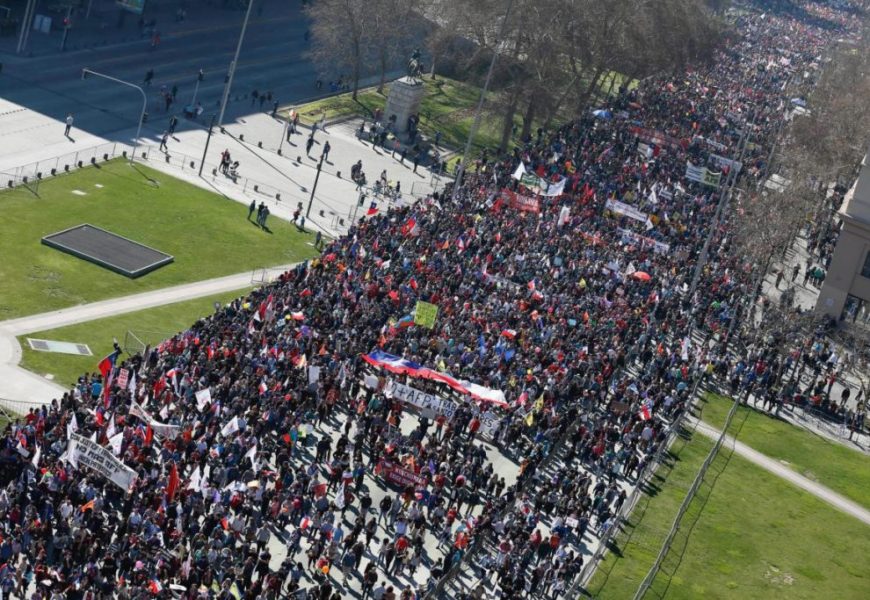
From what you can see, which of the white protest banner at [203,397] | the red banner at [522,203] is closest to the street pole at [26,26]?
the red banner at [522,203]

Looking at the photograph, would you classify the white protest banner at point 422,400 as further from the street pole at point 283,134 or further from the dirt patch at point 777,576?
A: the street pole at point 283,134

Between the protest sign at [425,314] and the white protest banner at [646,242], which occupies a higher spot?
the white protest banner at [646,242]

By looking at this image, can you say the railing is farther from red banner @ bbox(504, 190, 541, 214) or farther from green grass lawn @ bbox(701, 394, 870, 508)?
green grass lawn @ bbox(701, 394, 870, 508)

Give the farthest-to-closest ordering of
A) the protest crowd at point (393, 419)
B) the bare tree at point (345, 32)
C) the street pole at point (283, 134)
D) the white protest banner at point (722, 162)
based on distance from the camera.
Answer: the bare tree at point (345, 32)
the white protest banner at point (722, 162)
the street pole at point (283, 134)
the protest crowd at point (393, 419)

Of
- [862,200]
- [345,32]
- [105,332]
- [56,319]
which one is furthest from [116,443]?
[345,32]

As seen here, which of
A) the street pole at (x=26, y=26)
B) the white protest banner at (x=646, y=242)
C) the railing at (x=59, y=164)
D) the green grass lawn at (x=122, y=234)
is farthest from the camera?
the street pole at (x=26, y=26)

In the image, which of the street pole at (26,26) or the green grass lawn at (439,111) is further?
the green grass lawn at (439,111)

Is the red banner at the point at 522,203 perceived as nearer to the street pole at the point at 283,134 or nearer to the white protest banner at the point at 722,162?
the street pole at the point at 283,134

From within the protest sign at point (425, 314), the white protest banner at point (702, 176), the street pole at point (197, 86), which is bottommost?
the protest sign at point (425, 314)
